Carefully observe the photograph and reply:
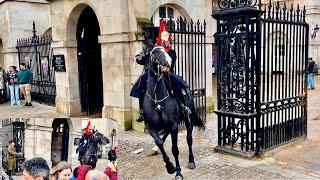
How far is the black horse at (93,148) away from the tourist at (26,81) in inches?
508

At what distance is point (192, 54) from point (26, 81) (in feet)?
26.4

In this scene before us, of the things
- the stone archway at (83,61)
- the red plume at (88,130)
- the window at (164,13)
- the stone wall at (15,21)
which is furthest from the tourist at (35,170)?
the stone wall at (15,21)

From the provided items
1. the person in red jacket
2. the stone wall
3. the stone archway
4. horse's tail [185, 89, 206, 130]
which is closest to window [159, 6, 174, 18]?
the stone archway

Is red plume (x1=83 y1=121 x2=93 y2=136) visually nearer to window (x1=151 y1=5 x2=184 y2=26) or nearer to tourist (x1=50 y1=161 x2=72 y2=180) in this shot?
tourist (x1=50 y1=161 x2=72 y2=180)

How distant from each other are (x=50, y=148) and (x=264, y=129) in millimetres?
5533

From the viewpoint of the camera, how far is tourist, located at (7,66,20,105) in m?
15.5

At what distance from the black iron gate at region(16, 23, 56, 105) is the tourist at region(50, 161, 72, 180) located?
12418 mm

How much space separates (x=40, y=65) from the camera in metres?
15.7

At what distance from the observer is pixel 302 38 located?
8.20 m

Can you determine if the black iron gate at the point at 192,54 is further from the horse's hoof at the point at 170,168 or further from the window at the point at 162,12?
the horse's hoof at the point at 170,168

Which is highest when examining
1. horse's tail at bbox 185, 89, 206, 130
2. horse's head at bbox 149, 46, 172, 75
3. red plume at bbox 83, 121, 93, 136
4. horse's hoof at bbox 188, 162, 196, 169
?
horse's head at bbox 149, 46, 172, 75

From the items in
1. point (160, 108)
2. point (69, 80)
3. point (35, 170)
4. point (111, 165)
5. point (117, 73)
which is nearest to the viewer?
point (35, 170)

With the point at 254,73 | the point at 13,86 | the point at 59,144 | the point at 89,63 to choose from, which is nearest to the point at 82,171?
the point at 59,144

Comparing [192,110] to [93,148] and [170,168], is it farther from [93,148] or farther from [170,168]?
[93,148]
